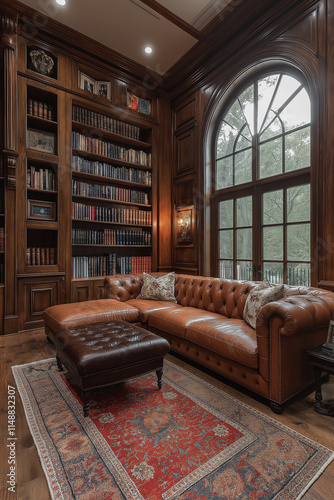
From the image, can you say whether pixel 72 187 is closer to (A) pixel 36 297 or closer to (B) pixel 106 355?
(A) pixel 36 297

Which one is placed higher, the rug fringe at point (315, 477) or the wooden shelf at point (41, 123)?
the wooden shelf at point (41, 123)

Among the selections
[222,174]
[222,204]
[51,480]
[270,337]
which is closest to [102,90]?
[222,174]

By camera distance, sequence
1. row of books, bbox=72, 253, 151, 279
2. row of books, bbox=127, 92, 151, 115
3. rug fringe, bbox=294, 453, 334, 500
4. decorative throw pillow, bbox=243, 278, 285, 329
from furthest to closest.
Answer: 1. row of books, bbox=127, 92, 151, 115
2. row of books, bbox=72, 253, 151, 279
3. decorative throw pillow, bbox=243, 278, 285, 329
4. rug fringe, bbox=294, 453, 334, 500

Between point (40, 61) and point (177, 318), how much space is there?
151 inches

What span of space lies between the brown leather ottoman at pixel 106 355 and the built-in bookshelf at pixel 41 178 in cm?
187

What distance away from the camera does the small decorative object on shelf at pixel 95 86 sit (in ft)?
13.0

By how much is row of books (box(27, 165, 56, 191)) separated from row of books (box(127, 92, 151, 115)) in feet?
5.99

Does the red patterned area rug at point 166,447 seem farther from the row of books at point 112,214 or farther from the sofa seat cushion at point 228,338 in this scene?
the row of books at point 112,214

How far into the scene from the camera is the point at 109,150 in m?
4.20

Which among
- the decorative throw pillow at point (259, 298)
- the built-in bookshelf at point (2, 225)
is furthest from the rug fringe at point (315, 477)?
the built-in bookshelf at point (2, 225)

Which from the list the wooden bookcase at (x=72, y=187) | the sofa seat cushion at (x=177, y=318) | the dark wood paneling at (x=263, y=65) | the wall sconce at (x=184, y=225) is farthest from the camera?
the wall sconce at (x=184, y=225)

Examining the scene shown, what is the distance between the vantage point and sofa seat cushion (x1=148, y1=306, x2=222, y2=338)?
2473 mm

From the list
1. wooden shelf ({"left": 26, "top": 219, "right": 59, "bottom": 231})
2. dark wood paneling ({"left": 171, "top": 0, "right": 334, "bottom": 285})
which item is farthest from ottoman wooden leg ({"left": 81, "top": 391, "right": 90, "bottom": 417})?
wooden shelf ({"left": 26, "top": 219, "right": 59, "bottom": 231})

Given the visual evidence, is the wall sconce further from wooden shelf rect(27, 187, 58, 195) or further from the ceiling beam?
the ceiling beam
